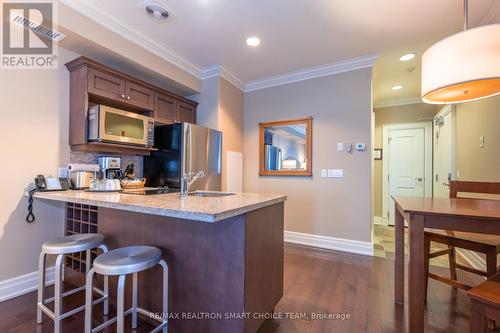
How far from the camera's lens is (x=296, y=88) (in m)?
3.67

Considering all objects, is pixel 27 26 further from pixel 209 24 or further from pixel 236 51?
pixel 236 51

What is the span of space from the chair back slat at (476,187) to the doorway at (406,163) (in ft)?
8.07

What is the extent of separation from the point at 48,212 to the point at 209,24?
2.52m

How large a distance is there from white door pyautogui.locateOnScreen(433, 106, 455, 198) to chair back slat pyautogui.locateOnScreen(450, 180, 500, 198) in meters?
1.59

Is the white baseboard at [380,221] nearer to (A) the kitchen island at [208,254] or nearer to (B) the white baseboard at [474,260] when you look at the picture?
(B) the white baseboard at [474,260]

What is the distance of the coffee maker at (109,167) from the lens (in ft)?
8.38

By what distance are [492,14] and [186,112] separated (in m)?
3.54

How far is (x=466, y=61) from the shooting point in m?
1.31

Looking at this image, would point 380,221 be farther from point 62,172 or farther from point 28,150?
point 28,150

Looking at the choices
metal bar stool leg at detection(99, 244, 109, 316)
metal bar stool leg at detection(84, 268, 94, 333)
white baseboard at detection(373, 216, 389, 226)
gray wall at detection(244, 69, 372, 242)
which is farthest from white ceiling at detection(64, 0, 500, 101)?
white baseboard at detection(373, 216, 389, 226)

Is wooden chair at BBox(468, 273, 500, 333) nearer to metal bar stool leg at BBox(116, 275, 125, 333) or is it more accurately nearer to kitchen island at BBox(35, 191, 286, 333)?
kitchen island at BBox(35, 191, 286, 333)

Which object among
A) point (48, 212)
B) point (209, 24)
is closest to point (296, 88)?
point (209, 24)

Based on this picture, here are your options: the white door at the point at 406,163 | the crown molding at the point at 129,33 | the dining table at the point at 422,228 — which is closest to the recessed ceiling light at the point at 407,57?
the white door at the point at 406,163

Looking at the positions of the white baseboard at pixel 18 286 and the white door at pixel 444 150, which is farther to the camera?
the white door at pixel 444 150
